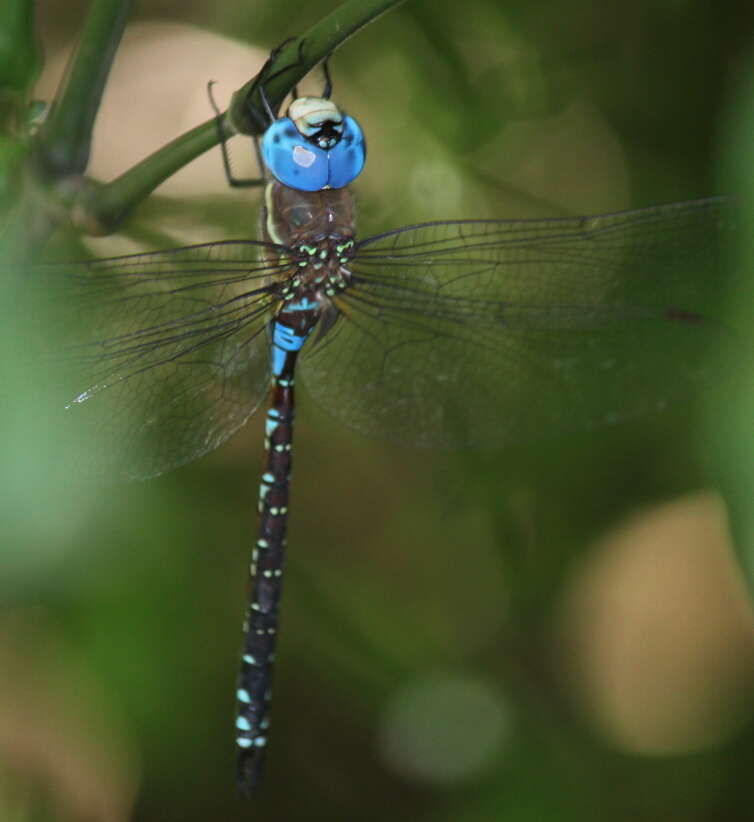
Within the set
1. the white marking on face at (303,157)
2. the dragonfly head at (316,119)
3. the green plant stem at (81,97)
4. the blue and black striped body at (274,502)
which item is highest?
the green plant stem at (81,97)

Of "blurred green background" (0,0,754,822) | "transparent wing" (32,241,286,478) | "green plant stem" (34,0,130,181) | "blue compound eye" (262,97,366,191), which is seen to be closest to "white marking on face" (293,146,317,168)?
"blue compound eye" (262,97,366,191)

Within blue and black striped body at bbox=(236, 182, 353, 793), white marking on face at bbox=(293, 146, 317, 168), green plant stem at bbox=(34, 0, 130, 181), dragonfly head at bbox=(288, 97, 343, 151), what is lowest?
blue and black striped body at bbox=(236, 182, 353, 793)

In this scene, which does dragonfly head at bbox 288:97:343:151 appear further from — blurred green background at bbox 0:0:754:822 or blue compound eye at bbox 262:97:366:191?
blurred green background at bbox 0:0:754:822

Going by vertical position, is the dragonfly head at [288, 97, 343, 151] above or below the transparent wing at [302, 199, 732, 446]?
above

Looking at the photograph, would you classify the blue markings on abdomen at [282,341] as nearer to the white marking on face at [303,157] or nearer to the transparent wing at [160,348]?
the transparent wing at [160,348]

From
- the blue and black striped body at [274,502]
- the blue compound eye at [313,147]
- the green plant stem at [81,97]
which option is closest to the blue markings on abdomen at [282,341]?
the blue and black striped body at [274,502]

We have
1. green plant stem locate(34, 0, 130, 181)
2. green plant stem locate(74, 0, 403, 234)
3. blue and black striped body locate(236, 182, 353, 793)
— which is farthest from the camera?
blue and black striped body locate(236, 182, 353, 793)

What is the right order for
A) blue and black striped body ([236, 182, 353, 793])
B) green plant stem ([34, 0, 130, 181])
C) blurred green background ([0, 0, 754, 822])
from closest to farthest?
green plant stem ([34, 0, 130, 181])
blue and black striped body ([236, 182, 353, 793])
blurred green background ([0, 0, 754, 822])

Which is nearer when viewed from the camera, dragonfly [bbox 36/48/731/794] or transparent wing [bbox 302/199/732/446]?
dragonfly [bbox 36/48/731/794]
